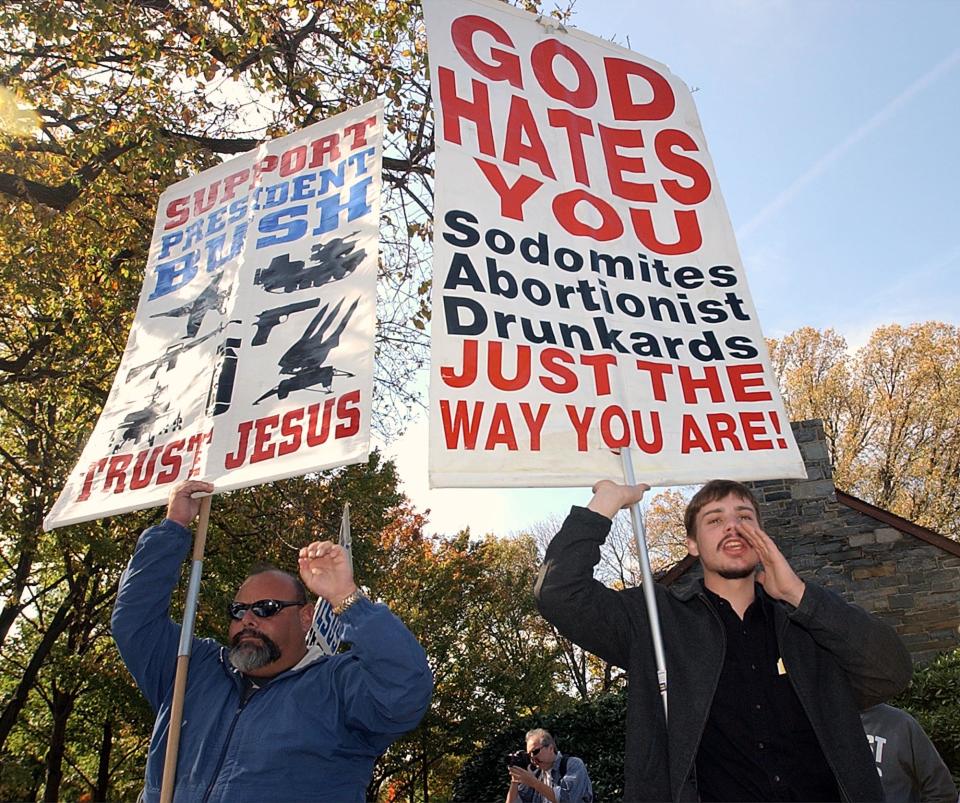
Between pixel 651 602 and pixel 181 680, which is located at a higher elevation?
pixel 651 602

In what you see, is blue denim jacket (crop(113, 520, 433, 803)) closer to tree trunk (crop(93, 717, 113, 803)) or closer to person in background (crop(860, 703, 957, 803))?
person in background (crop(860, 703, 957, 803))

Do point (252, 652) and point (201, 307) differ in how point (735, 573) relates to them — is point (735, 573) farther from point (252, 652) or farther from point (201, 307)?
point (201, 307)

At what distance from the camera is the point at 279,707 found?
2.60 metres

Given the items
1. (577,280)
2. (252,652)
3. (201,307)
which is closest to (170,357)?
(201,307)

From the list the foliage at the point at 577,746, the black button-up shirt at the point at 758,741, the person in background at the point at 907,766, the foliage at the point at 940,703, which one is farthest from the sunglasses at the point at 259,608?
the foliage at the point at 577,746

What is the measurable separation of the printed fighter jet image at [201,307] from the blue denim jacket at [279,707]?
0.91 meters

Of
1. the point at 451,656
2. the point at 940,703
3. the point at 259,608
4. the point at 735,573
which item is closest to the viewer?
the point at 735,573

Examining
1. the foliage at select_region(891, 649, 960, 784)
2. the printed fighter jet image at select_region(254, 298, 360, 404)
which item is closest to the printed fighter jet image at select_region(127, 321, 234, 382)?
the printed fighter jet image at select_region(254, 298, 360, 404)

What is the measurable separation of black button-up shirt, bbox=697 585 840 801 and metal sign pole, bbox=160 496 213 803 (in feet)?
4.97

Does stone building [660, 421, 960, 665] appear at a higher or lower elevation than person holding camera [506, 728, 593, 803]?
higher

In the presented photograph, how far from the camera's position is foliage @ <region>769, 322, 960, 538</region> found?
25500mm

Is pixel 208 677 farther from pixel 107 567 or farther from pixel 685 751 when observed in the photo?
pixel 107 567

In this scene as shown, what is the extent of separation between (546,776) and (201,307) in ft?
15.8

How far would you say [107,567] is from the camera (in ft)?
44.3
